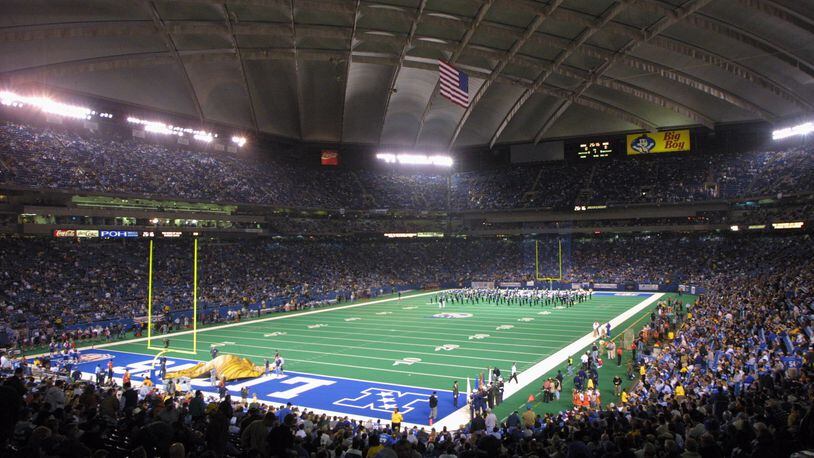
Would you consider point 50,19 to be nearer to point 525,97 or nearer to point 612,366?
point 612,366

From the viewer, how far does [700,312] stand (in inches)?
1019

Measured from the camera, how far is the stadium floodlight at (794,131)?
4356 cm

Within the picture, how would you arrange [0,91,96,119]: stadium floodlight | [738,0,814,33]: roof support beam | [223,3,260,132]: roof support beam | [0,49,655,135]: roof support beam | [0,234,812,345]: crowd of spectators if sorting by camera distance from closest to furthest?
[738,0,814,33]: roof support beam
[223,3,260,132]: roof support beam
[0,49,655,135]: roof support beam
[0,234,812,345]: crowd of spectators
[0,91,96,119]: stadium floodlight

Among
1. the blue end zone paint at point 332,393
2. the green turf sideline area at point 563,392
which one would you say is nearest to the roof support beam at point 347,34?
the blue end zone paint at point 332,393

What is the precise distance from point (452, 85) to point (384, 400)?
17.7 metres

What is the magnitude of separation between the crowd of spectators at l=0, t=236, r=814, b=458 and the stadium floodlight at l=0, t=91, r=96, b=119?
1114 inches

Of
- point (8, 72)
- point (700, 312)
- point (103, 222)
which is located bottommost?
point (700, 312)

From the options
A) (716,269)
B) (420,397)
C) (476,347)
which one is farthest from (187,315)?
(716,269)

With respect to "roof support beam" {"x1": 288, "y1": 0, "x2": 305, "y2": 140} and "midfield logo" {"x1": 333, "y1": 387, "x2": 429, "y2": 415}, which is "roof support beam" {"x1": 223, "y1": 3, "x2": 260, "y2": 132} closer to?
"roof support beam" {"x1": 288, "y1": 0, "x2": 305, "y2": 140}

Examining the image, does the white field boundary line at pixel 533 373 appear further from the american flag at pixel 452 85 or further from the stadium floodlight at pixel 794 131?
the stadium floodlight at pixel 794 131

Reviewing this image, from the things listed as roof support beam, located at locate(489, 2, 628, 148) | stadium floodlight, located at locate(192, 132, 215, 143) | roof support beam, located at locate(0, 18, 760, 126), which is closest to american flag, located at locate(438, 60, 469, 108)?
roof support beam, located at locate(0, 18, 760, 126)

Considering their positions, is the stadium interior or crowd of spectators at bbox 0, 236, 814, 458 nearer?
crowd of spectators at bbox 0, 236, 814, 458

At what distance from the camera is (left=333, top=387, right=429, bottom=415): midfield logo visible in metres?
16.7

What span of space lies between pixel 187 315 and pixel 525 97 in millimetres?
29963
